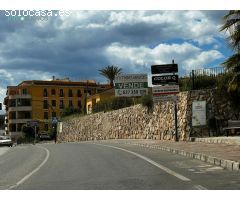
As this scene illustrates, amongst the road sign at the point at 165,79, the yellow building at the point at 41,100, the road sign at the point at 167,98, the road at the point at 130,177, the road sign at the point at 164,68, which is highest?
the yellow building at the point at 41,100

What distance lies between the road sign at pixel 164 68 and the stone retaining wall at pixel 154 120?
5.88 ft

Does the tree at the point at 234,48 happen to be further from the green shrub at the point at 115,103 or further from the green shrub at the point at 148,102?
the green shrub at the point at 115,103

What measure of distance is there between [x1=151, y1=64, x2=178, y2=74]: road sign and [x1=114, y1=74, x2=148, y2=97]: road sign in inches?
619

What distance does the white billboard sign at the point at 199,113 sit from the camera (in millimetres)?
29344

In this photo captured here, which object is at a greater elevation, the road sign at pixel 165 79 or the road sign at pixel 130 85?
the road sign at pixel 130 85

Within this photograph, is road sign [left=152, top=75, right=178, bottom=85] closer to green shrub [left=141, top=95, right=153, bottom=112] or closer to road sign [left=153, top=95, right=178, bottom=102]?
road sign [left=153, top=95, right=178, bottom=102]

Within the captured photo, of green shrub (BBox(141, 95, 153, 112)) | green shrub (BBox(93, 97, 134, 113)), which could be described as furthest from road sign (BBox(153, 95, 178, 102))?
green shrub (BBox(93, 97, 134, 113))

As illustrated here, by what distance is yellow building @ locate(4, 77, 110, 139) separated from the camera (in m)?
131

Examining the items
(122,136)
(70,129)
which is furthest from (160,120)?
(70,129)

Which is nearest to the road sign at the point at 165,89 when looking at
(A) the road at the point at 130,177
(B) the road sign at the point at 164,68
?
(B) the road sign at the point at 164,68
